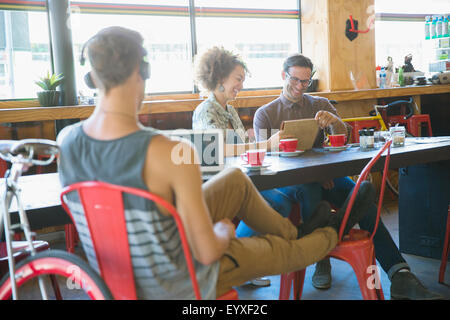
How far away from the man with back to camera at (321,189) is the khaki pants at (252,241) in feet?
1.64

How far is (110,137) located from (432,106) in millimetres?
4902

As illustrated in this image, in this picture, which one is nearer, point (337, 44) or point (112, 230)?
point (112, 230)

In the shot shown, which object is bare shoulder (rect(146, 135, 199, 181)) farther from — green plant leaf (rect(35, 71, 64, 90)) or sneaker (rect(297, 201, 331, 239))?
green plant leaf (rect(35, 71, 64, 90))

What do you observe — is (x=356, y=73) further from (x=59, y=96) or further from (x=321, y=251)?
(x=321, y=251)

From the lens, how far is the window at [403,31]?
235 inches

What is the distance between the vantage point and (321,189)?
2510 mm

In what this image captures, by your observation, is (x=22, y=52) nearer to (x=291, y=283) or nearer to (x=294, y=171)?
(x=294, y=171)

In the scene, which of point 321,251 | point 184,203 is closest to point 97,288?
point 184,203

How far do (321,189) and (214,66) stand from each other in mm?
855

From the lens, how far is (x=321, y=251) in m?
1.62

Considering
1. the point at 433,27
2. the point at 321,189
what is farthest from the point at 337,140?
the point at 433,27

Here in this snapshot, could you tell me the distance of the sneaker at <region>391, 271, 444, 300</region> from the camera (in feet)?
7.21

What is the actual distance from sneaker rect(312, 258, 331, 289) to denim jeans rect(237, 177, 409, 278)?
0.35 meters

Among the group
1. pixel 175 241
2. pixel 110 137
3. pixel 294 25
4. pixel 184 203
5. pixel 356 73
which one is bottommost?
pixel 175 241
